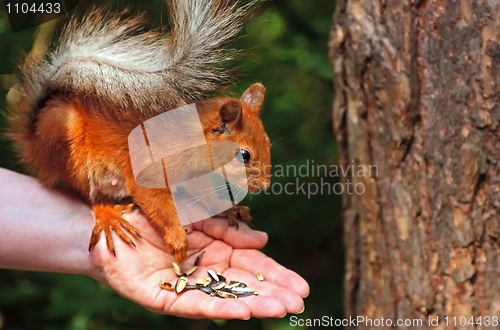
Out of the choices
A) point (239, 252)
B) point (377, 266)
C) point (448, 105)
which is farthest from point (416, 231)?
point (239, 252)

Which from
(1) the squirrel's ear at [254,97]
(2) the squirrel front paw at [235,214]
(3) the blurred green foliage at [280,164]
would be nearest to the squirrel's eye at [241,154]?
(1) the squirrel's ear at [254,97]

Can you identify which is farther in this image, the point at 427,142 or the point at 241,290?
the point at 427,142

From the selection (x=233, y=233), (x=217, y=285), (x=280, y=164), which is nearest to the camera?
(x=217, y=285)

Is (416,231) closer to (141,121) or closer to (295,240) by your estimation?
(295,240)

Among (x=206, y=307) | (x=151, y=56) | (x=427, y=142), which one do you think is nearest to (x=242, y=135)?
(x=151, y=56)

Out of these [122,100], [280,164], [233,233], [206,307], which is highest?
[122,100]

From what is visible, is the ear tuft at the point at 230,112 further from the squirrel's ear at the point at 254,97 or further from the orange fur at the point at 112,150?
the squirrel's ear at the point at 254,97

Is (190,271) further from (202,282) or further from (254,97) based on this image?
(254,97)
